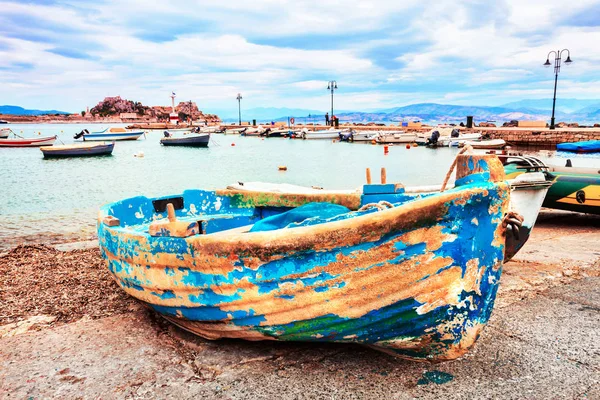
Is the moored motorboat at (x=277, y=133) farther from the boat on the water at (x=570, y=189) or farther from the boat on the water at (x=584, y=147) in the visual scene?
the boat on the water at (x=570, y=189)

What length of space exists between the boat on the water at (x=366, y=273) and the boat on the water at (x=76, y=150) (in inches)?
1451

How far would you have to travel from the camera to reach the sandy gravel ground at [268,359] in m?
2.91

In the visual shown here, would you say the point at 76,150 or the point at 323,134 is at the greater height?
the point at 323,134

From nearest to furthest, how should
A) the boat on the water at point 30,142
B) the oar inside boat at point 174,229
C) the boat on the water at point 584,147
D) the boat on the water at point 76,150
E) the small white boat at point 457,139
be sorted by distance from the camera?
the oar inside boat at point 174,229, the boat on the water at point 584,147, the boat on the water at point 76,150, the small white boat at point 457,139, the boat on the water at point 30,142

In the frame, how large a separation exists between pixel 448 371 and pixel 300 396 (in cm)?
104

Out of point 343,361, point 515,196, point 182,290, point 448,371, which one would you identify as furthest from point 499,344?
point 515,196

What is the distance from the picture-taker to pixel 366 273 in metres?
2.73

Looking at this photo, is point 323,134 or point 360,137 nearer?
point 360,137

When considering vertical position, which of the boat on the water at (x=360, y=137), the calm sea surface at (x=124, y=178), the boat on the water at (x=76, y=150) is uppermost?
the boat on the water at (x=360, y=137)

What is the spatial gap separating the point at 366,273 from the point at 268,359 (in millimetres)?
1140

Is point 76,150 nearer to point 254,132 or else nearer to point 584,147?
point 584,147

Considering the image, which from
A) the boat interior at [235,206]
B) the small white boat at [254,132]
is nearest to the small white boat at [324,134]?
the small white boat at [254,132]

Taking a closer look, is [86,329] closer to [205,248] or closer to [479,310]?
[205,248]

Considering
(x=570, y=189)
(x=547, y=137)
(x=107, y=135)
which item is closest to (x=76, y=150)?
(x=107, y=135)
